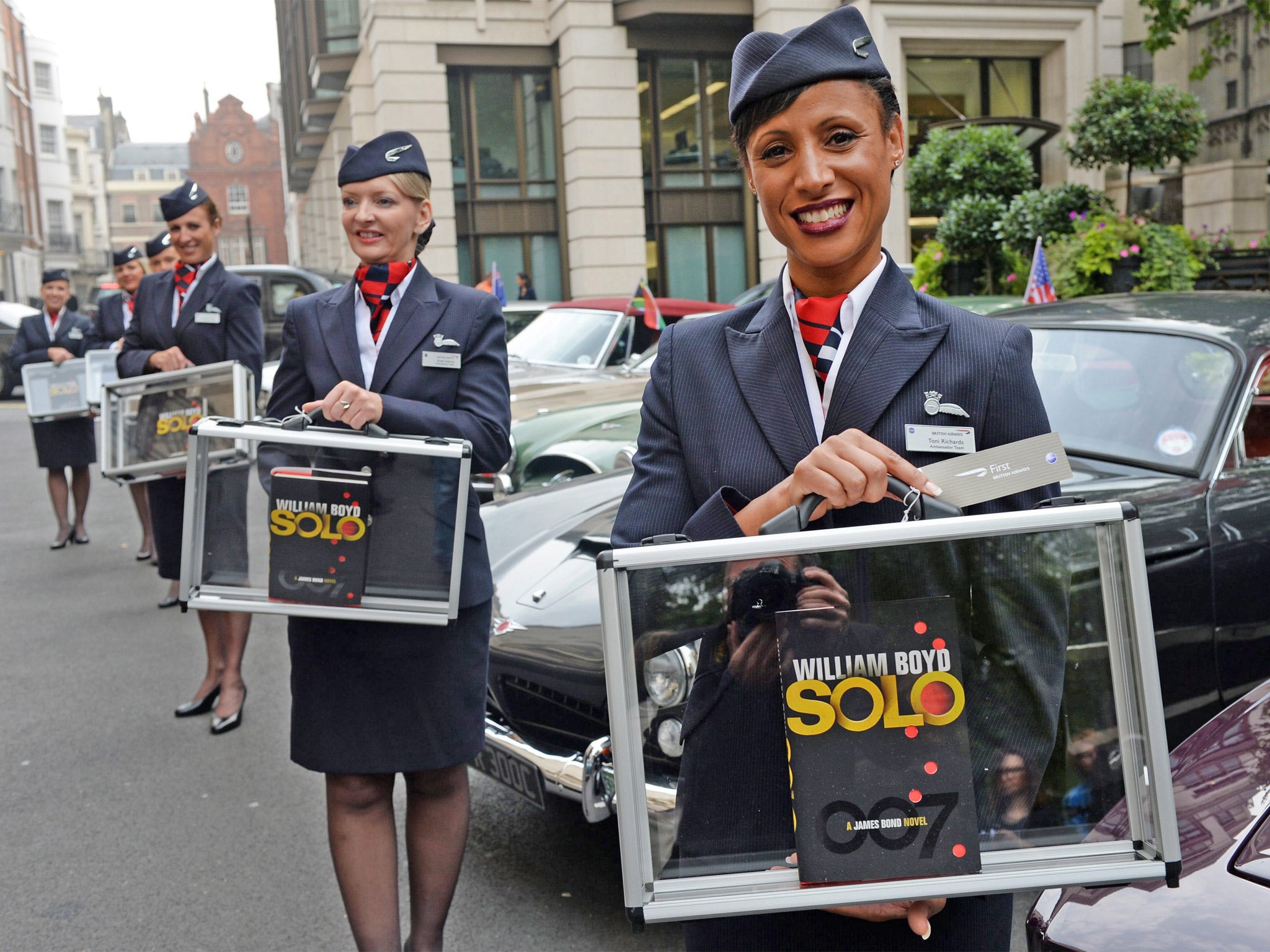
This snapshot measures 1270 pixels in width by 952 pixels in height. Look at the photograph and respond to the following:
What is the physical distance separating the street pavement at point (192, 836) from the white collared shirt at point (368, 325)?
1.68 metres

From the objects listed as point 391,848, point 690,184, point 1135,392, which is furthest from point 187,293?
point 690,184

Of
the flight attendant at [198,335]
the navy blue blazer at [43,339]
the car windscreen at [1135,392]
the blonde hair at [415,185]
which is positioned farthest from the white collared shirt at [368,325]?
the navy blue blazer at [43,339]

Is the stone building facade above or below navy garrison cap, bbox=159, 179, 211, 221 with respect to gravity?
above

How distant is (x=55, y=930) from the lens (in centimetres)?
377

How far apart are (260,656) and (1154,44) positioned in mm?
10490

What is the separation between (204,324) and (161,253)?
2.81 meters

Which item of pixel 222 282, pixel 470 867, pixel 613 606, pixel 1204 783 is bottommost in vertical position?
pixel 470 867

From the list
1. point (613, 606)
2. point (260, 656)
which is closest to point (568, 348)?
point (260, 656)

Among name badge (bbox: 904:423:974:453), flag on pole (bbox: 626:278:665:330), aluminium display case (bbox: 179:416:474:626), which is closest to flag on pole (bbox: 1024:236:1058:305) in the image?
flag on pole (bbox: 626:278:665:330)

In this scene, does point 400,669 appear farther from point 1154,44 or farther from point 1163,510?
point 1154,44

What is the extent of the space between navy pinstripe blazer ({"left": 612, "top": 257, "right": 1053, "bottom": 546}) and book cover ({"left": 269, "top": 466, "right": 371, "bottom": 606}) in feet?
4.06

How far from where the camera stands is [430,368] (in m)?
3.14

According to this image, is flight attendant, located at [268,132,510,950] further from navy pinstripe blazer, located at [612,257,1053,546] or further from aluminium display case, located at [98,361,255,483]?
aluminium display case, located at [98,361,255,483]

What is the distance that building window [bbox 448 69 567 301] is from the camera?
25.2 m
